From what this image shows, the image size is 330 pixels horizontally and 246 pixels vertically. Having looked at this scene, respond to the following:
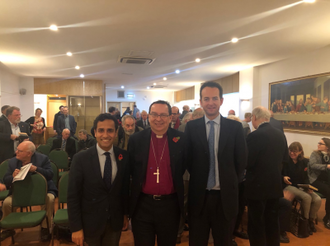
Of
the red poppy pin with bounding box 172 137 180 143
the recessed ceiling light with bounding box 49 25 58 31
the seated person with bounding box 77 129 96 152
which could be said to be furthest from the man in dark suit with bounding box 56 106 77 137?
the red poppy pin with bounding box 172 137 180 143

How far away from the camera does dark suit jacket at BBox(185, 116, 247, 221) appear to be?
1.64 m

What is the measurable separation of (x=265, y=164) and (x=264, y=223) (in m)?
0.66

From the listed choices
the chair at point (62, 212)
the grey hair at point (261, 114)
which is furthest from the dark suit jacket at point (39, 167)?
the grey hair at point (261, 114)

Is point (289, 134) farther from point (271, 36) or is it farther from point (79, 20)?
point (79, 20)

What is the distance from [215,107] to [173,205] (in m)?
0.83

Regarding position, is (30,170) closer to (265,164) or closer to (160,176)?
(160,176)

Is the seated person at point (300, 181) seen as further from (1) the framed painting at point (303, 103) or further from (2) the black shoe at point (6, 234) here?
(2) the black shoe at point (6, 234)

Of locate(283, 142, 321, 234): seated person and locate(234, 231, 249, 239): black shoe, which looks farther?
locate(283, 142, 321, 234): seated person

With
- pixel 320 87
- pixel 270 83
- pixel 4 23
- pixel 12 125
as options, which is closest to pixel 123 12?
pixel 4 23

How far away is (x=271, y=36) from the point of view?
4344mm

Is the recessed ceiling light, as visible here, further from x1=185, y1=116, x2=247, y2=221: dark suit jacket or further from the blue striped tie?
the blue striped tie

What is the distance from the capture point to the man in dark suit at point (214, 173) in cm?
164

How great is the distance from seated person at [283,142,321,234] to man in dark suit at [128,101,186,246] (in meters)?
2.29

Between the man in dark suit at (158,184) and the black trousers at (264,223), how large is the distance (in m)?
1.12
